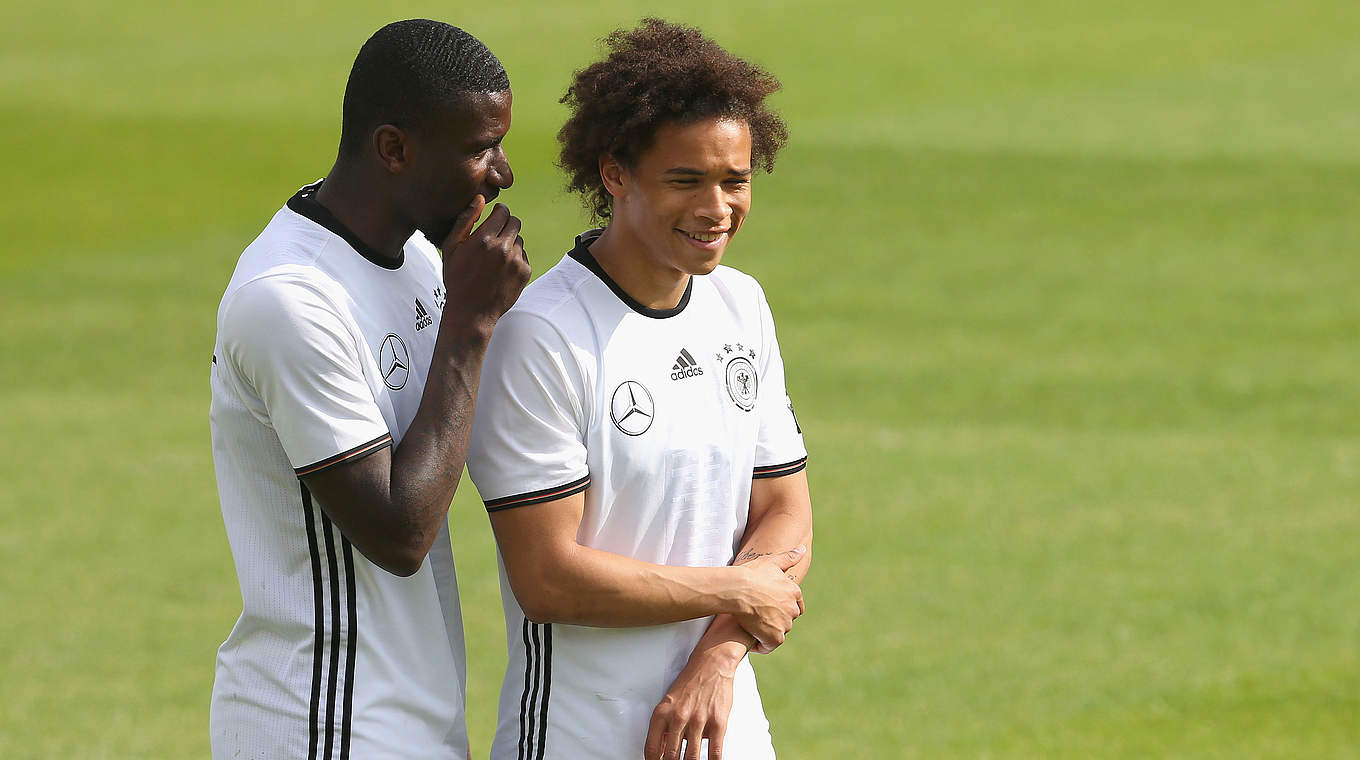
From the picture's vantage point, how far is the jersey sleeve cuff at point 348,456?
3326 mm

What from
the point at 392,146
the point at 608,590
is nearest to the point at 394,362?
the point at 392,146

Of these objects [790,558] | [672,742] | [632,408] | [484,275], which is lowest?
[672,742]

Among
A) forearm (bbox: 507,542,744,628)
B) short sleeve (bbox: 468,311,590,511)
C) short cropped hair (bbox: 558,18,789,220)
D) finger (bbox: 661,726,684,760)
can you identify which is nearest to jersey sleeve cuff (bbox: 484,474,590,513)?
short sleeve (bbox: 468,311,590,511)

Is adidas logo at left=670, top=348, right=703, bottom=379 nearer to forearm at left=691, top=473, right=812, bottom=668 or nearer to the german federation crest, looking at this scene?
the german federation crest

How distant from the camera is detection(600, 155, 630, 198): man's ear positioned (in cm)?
375

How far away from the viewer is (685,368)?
3740mm

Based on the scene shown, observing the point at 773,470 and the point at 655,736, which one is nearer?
the point at 655,736

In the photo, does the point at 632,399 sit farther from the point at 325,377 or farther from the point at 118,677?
the point at 118,677

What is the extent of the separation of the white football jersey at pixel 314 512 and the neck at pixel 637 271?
491mm

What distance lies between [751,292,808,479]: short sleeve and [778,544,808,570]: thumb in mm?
205

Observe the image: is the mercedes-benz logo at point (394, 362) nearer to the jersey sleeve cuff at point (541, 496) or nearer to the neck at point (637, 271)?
the jersey sleeve cuff at point (541, 496)

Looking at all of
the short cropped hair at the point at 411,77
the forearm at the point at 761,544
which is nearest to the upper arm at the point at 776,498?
the forearm at the point at 761,544

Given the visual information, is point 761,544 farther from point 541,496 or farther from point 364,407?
point 364,407

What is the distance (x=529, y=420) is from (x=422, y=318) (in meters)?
0.42
